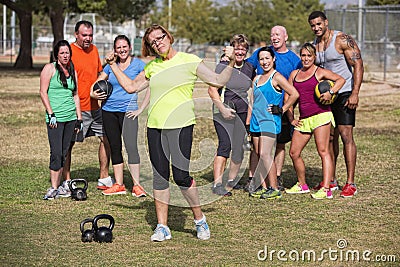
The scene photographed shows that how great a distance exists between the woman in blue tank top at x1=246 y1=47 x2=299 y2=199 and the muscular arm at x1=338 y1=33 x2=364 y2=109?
28.7 inches

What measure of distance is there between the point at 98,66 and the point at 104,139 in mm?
983

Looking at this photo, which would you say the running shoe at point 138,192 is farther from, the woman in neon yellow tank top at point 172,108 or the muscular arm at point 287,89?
the woman in neon yellow tank top at point 172,108

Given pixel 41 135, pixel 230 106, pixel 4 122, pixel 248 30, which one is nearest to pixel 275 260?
pixel 230 106

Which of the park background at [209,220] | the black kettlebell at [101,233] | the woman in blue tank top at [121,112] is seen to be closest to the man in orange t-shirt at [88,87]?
the woman in blue tank top at [121,112]

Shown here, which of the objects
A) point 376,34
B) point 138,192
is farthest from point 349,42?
point 376,34

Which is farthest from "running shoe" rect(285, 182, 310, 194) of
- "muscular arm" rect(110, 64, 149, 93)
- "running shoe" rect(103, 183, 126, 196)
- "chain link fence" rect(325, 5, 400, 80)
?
"chain link fence" rect(325, 5, 400, 80)

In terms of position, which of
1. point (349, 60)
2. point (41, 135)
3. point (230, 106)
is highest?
point (349, 60)

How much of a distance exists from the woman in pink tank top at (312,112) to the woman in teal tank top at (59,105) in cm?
278

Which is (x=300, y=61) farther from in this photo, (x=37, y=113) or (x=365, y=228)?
(x=37, y=113)

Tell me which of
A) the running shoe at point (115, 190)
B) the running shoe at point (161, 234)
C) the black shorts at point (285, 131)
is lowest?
the running shoe at point (115, 190)

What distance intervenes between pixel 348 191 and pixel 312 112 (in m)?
1.13

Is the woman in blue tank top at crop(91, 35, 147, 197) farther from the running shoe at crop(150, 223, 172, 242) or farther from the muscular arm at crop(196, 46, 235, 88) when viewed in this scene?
the muscular arm at crop(196, 46, 235, 88)

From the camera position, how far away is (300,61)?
392 inches

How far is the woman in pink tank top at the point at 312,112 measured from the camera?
9391mm
